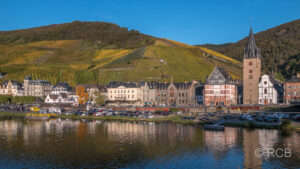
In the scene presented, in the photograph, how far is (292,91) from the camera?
371ft

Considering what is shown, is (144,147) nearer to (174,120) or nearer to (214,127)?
(214,127)

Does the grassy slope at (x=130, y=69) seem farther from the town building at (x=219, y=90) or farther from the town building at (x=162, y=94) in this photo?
the town building at (x=219, y=90)

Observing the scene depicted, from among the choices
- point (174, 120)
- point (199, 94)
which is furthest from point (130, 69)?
point (174, 120)

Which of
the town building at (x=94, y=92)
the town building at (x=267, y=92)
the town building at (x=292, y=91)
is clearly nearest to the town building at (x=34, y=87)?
the town building at (x=94, y=92)

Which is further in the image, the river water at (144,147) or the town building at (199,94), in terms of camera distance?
the town building at (199,94)

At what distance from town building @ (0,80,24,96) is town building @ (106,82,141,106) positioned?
45.2m

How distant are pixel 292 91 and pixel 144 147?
7709 centimetres

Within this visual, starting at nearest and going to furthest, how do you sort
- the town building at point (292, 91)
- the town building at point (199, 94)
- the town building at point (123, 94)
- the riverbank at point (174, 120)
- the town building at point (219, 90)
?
the riverbank at point (174, 120) < the town building at point (292, 91) < the town building at point (219, 90) < the town building at point (199, 94) < the town building at point (123, 94)

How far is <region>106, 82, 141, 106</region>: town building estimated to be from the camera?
13225 centimetres

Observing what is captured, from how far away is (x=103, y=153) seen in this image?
165 ft

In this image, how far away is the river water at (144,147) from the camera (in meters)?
44.6

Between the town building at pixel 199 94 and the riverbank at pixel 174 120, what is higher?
the town building at pixel 199 94

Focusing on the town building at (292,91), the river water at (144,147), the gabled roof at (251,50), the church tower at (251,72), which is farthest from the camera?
the gabled roof at (251,50)

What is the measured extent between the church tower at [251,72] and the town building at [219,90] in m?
Result: 5.12
